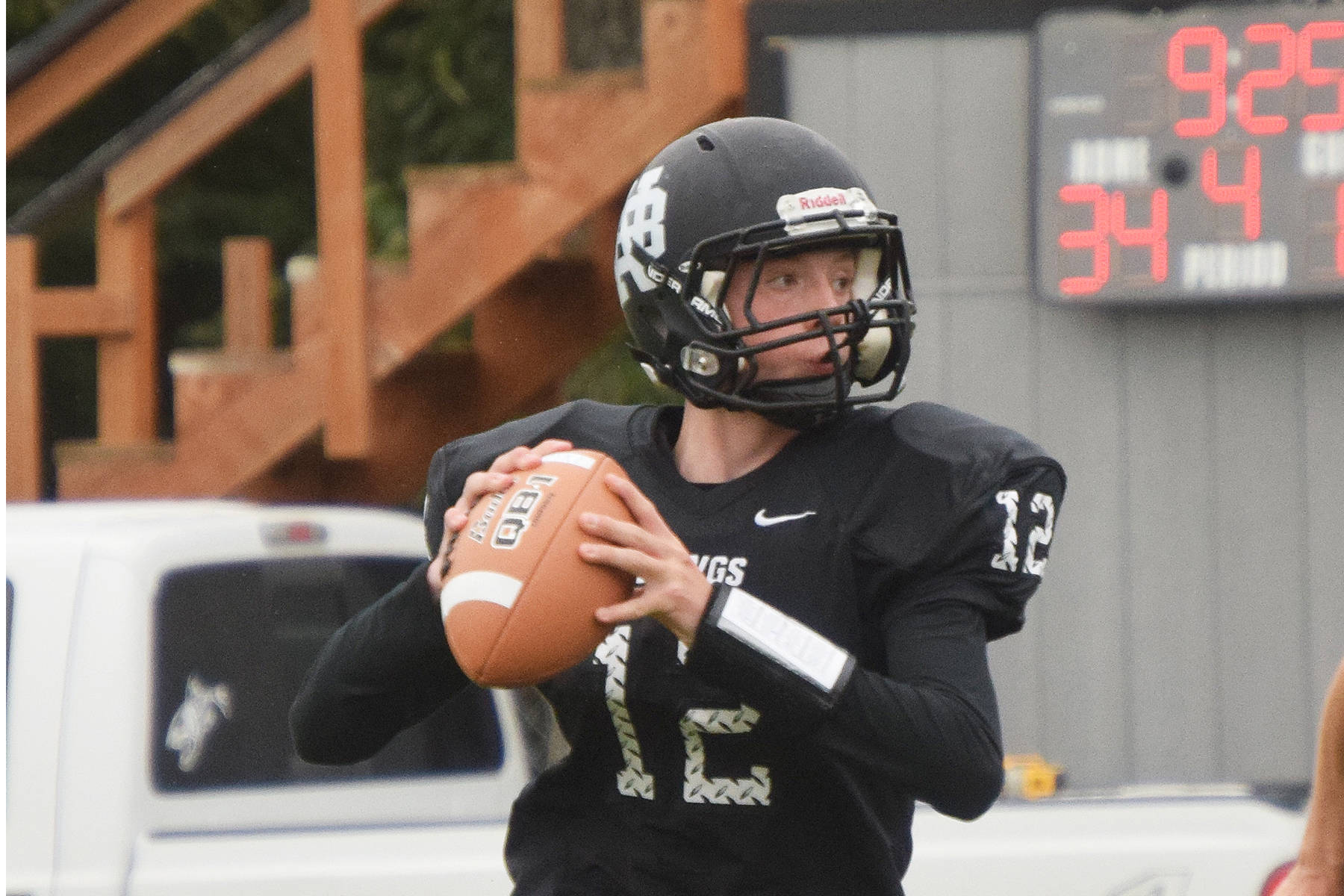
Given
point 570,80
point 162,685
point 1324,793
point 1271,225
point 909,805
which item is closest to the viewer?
point 909,805

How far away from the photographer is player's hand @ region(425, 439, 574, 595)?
6.14 ft

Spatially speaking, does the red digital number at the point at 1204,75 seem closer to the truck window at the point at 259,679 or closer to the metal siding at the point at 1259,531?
the metal siding at the point at 1259,531

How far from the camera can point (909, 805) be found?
1.94 m

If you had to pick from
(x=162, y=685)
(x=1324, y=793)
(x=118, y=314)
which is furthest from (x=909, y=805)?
(x=118, y=314)

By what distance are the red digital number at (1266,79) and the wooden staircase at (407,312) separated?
129 centimetres

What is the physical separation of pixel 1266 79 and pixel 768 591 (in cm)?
353

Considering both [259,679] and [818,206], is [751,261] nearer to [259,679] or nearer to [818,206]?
[818,206]

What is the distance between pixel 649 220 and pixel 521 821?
0.62 meters

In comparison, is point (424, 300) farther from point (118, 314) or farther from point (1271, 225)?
point (1271, 225)

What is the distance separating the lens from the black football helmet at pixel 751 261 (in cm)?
192

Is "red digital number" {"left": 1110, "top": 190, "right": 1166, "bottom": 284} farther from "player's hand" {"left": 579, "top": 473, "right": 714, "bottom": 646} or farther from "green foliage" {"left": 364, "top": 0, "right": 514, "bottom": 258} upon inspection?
"player's hand" {"left": 579, "top": 473, "right": 714, "bottom": 646}

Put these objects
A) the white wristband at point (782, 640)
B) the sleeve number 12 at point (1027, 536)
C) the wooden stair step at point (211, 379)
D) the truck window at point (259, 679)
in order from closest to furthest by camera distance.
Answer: the white wristband at point (782, 640), the sleeve number 12 at point (1027, 536), the truck window at point (259, 679), the wooden stair step at point (211, 379)

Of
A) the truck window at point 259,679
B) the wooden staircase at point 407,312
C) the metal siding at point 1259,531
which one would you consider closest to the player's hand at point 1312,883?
the truck window at point 259,679

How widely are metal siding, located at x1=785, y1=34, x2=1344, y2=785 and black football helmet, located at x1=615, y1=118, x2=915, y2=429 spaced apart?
3.17m
